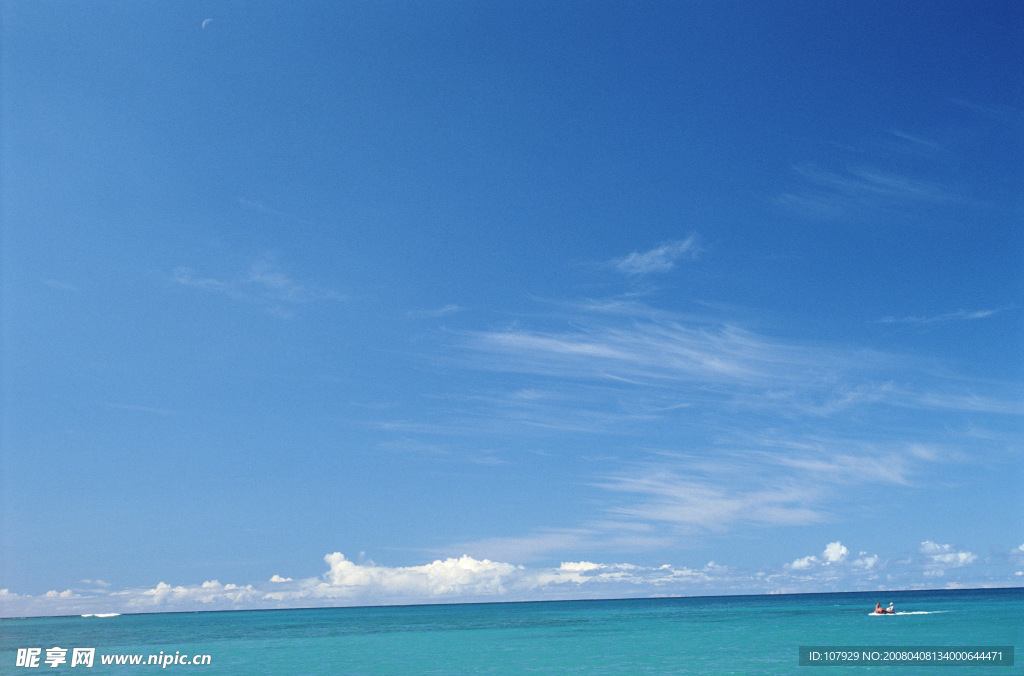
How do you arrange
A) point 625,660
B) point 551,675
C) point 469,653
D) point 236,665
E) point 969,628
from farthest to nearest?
1. point 969,628
2. point 469,653
3. point 236,665
4. point 625,660
5. point 551,675

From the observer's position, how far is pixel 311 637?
7031cm

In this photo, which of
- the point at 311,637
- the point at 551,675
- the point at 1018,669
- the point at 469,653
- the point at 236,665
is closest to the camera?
the point at 1018,669

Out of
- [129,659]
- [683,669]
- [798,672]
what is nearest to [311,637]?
[129,659]

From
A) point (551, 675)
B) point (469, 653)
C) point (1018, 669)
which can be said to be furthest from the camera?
point (469, 653)

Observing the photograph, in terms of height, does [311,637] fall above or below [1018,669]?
below

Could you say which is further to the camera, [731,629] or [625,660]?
[731,629]

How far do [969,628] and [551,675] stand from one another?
4621cm

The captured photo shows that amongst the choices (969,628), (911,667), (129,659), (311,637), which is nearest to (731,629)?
(969,628)

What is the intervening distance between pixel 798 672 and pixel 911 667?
18.7 ft

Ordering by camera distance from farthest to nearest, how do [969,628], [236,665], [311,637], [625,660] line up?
[311,637]
[969,628]
[236,665]
[625,660]

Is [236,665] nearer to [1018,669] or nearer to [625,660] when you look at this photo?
[625,660]

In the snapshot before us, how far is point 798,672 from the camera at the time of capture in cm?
3525

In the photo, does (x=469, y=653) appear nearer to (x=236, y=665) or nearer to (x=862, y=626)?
(x=236, y=665)

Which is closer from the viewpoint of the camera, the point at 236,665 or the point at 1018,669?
the point at 1018,669
